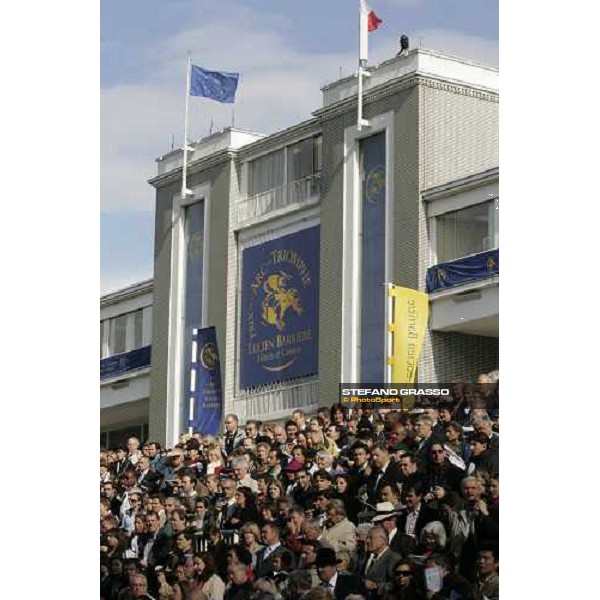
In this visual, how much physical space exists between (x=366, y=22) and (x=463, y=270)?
237 centimetres

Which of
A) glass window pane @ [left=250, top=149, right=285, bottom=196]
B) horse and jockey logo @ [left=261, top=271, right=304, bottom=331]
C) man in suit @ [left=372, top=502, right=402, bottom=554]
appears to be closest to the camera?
man in suit @ [left=372, top=502, right=402, bottom=554]

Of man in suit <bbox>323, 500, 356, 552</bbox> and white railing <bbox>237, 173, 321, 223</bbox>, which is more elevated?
white railing <bbox>237, 173, 321, 223</bbox>

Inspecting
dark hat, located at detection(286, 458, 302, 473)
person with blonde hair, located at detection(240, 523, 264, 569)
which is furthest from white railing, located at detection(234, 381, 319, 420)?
person with blonde hair, located at detection(240, 523, 264, 569)

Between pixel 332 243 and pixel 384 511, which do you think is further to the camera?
pixel 332 243

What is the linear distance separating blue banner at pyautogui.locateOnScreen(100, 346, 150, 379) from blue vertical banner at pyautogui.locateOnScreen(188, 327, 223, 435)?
87 cm

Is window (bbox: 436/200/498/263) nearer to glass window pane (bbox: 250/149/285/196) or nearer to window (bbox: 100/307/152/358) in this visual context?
glass window pane (bbox: 250/149/285/196)

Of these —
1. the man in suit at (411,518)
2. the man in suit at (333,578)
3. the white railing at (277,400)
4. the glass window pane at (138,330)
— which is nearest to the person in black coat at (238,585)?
the man in suit at (333,578)

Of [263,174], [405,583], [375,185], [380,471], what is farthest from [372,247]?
[405,583]

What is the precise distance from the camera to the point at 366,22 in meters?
9.88

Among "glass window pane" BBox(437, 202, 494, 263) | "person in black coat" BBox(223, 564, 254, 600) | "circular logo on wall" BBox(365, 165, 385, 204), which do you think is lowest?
"person in black coat" BBox(223, 564, 254, 600)

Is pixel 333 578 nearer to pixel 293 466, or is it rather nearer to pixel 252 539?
pixel 252 539

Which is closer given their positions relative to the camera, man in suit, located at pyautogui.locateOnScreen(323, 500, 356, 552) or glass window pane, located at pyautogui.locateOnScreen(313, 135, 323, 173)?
man in suit, located at pyautogui.locateOnScreen(323, 500, 356, 552)

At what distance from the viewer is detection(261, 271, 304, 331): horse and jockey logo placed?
1217cm

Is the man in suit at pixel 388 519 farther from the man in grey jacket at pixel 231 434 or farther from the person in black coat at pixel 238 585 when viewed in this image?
Answer: the man in grey jacket at pixel 231 434
